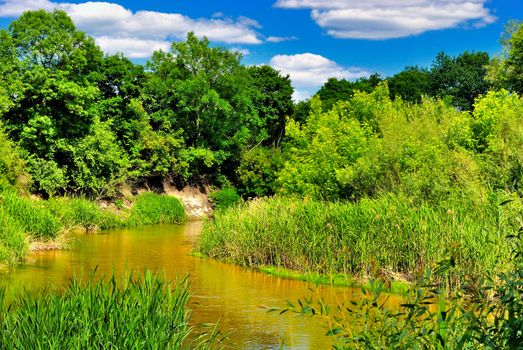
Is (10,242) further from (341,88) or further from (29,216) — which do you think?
(341,88)

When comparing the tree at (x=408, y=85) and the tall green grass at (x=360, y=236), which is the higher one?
the tree at (x=408, y=85)

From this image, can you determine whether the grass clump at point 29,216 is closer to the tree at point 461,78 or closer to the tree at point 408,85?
the tree at point 408,85

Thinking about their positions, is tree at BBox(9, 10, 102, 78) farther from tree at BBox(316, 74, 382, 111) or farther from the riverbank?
tree at BBox(316, 74, 382, 111)

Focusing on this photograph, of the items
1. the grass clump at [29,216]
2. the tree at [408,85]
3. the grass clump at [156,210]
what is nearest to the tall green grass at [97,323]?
the grass clump at [29,216]

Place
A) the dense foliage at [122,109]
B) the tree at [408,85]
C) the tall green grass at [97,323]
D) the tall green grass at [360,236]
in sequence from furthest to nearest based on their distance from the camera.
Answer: the tree at [408,85], the dense foliage at [122,109], the tall green grass at [360,236], the tall green grass at [97,323]

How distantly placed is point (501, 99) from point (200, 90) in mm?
29203

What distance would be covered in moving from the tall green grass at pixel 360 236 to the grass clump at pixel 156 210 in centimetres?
1857

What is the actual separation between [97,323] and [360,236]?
38.5 ft

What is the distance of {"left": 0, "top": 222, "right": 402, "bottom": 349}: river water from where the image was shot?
1372 centimetres

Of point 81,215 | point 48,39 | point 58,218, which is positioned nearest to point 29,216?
point 58,218

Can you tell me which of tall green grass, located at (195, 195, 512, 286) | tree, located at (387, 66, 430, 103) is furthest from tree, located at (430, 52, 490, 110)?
tall green grass, located at (195, 195, 512, 286)

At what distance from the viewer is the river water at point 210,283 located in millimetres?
13719

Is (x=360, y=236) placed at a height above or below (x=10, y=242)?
above

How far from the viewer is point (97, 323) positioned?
8656mm
